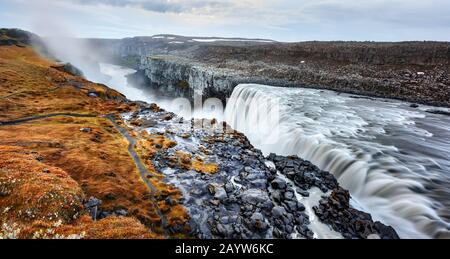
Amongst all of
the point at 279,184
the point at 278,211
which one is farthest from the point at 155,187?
the point at 279,184

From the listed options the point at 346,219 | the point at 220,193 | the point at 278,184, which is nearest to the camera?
the point at 346,219

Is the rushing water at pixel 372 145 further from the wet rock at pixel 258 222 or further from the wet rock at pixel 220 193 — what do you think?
the wet rock at pixel 220 193

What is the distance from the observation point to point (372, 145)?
22891mm

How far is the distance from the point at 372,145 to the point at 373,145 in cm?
9

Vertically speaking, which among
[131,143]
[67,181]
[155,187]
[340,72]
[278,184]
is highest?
[340,72]

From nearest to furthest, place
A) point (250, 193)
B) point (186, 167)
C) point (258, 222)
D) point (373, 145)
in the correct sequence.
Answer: point (258, 222), point (250, 193), point (186, 167), point (373, 145)

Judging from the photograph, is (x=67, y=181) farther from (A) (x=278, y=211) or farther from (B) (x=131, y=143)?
(A) (x=278, y=211)

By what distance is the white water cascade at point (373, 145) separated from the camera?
15.0 m

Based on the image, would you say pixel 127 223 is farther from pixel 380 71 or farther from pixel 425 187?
pixel 380 71

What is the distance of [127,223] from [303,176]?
40.3 feet

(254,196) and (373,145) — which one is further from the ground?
(373,145)

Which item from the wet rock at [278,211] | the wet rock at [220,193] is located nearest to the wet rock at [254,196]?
the wet rock at [278,211]
